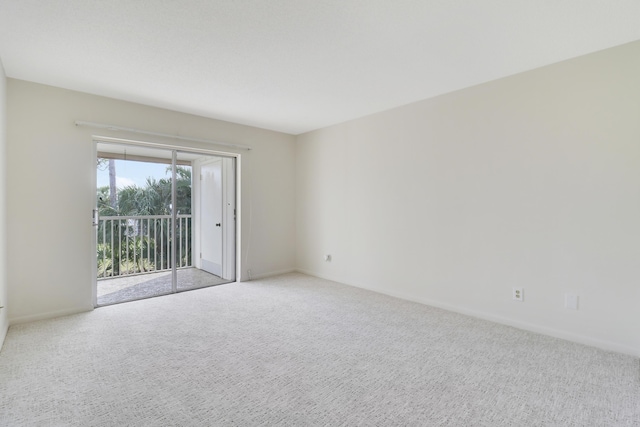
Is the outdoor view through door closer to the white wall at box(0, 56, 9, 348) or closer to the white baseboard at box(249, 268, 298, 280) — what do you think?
the white baseboard at box(249, 268, 298, 280)

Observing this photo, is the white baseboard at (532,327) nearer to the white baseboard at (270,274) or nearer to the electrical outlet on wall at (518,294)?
the electrical outlet on wall at (518,294)

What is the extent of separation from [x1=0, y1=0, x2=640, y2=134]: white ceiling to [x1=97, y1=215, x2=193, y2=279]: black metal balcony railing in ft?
6.85

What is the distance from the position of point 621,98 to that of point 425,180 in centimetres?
167

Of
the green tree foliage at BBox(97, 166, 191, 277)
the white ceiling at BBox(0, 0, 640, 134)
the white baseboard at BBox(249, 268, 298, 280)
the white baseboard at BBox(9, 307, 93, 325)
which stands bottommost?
the white baseboard at BBox(9, 307, 93, 325)

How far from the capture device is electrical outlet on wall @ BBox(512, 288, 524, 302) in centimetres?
282

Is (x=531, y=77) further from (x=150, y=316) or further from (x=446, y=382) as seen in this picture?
(x=150, y=316)

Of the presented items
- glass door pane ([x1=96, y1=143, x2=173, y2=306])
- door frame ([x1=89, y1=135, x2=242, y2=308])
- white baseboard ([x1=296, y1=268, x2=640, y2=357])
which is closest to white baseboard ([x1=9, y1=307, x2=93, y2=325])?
door frame ([x1=89, y1=135, x2=242, y2=308])

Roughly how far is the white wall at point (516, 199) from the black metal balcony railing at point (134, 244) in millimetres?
3034

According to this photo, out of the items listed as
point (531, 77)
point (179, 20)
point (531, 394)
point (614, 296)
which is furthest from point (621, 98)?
point (179, 20)

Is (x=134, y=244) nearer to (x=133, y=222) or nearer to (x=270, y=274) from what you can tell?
(x=133, y=222)

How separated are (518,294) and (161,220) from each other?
4852 mm

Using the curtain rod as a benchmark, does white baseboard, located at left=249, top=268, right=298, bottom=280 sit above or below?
below

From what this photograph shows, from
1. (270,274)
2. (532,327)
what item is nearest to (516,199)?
(532,327)

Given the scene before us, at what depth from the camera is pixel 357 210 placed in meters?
4.25
